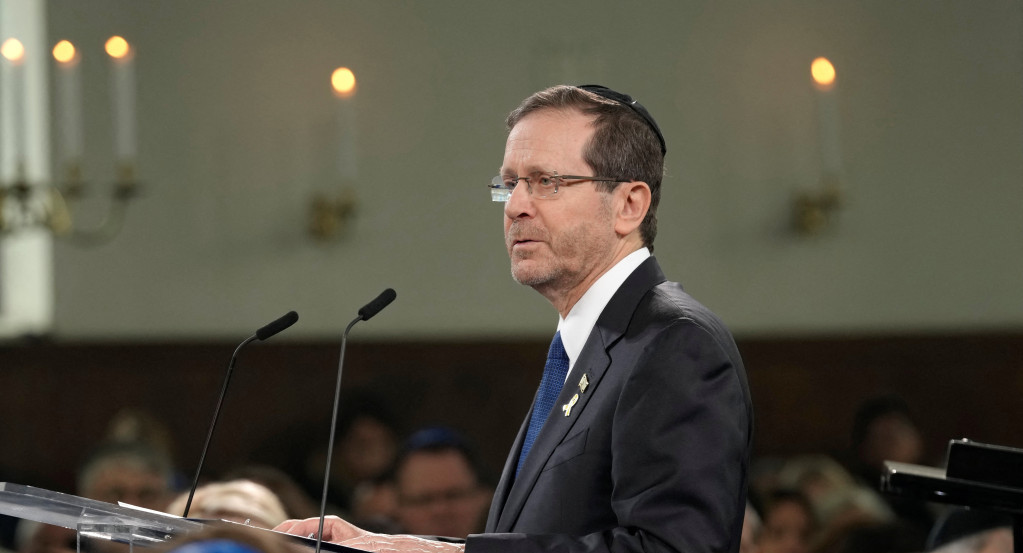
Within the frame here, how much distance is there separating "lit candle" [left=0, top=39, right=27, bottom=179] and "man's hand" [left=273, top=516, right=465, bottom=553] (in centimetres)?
492

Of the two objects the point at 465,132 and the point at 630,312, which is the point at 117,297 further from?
the point at 630,312

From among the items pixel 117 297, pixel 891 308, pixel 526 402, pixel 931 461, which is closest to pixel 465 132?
pixel 526 402

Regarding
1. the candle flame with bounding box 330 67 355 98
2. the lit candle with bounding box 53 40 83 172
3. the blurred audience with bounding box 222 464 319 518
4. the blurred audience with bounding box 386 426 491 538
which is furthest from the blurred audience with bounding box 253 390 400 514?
the lit candle with bounding box 53 40 83 172

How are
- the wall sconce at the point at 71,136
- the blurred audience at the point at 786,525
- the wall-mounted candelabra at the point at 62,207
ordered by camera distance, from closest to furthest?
the blurred audience at the point at 786,525 < the wall-mounted candelabra at the point at 62,207 < the wall sconce at the point at 71,136

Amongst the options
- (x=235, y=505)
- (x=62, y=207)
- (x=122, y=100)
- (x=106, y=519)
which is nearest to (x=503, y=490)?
(x=106, y=519)

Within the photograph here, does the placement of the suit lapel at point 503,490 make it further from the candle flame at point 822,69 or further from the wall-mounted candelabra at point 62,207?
the candle flame at point 822,69

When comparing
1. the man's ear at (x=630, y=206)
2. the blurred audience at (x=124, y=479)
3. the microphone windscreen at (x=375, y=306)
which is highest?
the man's ear at (x=630, y=206)

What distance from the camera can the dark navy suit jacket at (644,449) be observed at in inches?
64.7

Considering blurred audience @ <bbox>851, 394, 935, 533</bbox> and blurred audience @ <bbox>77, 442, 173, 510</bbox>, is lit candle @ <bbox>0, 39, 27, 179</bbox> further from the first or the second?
blurred audience @ <bbox>851, 394, 935, 533</bbox>

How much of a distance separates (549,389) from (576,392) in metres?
0.17

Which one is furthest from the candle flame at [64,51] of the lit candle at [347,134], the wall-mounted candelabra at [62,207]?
the lit candle at [347,134]

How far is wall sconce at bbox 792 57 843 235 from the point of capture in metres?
6.37

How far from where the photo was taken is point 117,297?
247 inches

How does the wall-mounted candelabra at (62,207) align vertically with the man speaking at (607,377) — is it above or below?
above
